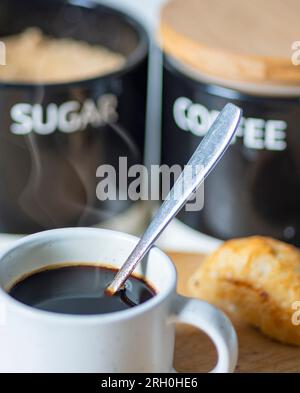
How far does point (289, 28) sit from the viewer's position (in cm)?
97

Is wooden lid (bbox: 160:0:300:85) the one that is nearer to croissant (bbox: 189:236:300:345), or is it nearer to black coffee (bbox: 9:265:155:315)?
croissant (bbox: 189:236:300:345)

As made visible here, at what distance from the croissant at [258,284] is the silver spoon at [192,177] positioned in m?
0.14

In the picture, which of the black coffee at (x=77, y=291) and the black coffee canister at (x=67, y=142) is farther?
the black coffee canister at (x=67, y=142)

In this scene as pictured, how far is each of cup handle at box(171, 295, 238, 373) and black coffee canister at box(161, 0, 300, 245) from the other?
1.00 ft

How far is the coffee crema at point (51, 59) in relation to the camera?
108cm

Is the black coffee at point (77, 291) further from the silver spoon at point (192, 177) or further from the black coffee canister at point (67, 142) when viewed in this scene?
the black coffee canister at point (67, 142)

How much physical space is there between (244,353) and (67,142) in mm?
301

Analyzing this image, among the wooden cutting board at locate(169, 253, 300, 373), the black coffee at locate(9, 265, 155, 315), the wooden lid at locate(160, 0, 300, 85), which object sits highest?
the wooden lid at locate(160, 0, 300, 85)

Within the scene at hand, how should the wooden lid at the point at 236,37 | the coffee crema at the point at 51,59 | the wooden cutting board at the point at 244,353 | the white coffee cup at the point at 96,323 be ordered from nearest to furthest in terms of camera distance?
the white coffee cup at the point at 96,323 → the wooden cutting board at the point at 244,353 → the wooden lid at the point at 236,37 → the coffee crema at the point at 51,59

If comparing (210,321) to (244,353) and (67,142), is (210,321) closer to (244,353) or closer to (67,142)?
(244,353)

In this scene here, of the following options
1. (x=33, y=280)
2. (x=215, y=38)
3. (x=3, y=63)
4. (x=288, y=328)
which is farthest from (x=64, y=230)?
(x=3, y=63)

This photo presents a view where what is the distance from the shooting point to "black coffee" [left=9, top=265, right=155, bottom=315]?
683 mm

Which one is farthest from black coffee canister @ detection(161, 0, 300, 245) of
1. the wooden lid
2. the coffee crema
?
the coffee crema

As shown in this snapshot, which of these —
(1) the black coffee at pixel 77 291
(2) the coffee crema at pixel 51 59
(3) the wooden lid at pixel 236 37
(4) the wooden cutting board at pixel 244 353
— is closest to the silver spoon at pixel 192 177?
(1) the black coffee at pixel 77 291
